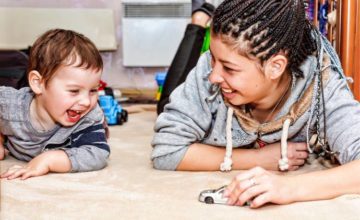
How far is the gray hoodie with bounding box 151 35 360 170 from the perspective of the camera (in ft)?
3.64

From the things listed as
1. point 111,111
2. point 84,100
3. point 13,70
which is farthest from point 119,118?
point 84,100

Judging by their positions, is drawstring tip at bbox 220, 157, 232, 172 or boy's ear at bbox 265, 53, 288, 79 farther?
drawstring tip at bbox 220, 157, 232, 172

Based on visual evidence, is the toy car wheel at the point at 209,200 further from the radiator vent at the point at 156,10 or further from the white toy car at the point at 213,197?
the radiator vent at the point at 156,10

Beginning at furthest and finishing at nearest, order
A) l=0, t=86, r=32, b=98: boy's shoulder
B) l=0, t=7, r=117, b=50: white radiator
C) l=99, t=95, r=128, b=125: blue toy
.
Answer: l=0, t=7, r=117, b=50: white radiator
l=99, t=95, r=128, b=125: blue toy
l=0, t=86, r=32, b=98: boy's shoulder

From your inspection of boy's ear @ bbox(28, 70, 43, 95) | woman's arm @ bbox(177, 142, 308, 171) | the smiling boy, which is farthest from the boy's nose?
woman's arm @ bbox(177, 142, 308, 171)

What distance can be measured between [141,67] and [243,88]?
2486 mm

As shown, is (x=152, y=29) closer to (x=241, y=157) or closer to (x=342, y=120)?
(x=241, y=157)

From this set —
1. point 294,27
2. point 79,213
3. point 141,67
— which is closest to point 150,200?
point 79,213

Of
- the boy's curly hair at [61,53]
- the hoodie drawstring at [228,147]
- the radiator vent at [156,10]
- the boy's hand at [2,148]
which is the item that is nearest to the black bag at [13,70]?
the boy's hand at [2,148]

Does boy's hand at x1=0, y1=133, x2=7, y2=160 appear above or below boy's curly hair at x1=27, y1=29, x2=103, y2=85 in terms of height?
below

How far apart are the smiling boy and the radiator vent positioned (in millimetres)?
2069

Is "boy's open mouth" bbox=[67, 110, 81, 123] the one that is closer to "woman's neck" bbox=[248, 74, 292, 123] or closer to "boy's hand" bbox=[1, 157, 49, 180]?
"boy's hand" bbox=[1, 157, 49, 180]

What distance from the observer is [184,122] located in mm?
1176

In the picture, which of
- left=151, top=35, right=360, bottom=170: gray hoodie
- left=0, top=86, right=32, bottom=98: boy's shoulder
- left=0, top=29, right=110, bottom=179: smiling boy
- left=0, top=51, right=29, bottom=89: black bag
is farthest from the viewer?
left=0, top=51, right=29, bottom=89: black bag
